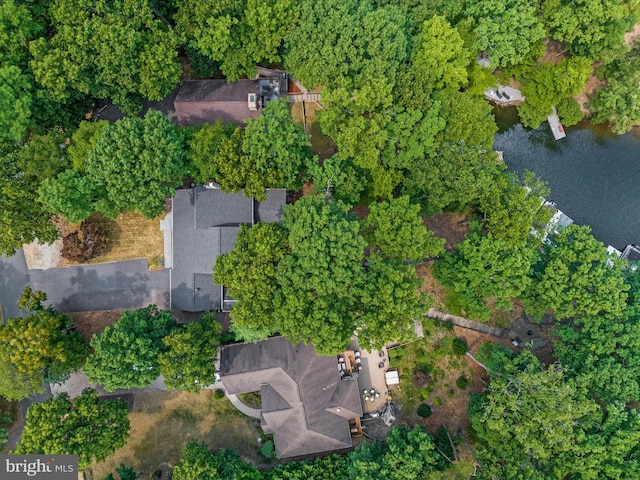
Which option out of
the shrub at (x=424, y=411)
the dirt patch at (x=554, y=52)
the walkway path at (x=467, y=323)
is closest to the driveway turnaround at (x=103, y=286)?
the shrub at (x=424, y=411)

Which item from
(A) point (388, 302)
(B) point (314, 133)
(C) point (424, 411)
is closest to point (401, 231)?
(A) point (388, 302)

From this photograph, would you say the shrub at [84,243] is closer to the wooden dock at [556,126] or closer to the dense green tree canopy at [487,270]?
the dense green tree canopy at [487,270]

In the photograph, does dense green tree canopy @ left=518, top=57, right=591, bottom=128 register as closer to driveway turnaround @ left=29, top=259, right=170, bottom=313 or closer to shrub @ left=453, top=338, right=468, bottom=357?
shrub @ left=453, top=338, right=468, bottom=357

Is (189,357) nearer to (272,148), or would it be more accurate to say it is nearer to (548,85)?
(272,148)

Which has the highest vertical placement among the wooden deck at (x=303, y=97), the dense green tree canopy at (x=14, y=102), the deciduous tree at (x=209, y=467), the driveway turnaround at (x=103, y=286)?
the wooden deck at (x=303, y=97)

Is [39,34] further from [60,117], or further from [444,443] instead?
[444,443]

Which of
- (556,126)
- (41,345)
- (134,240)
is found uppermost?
(556,126)
